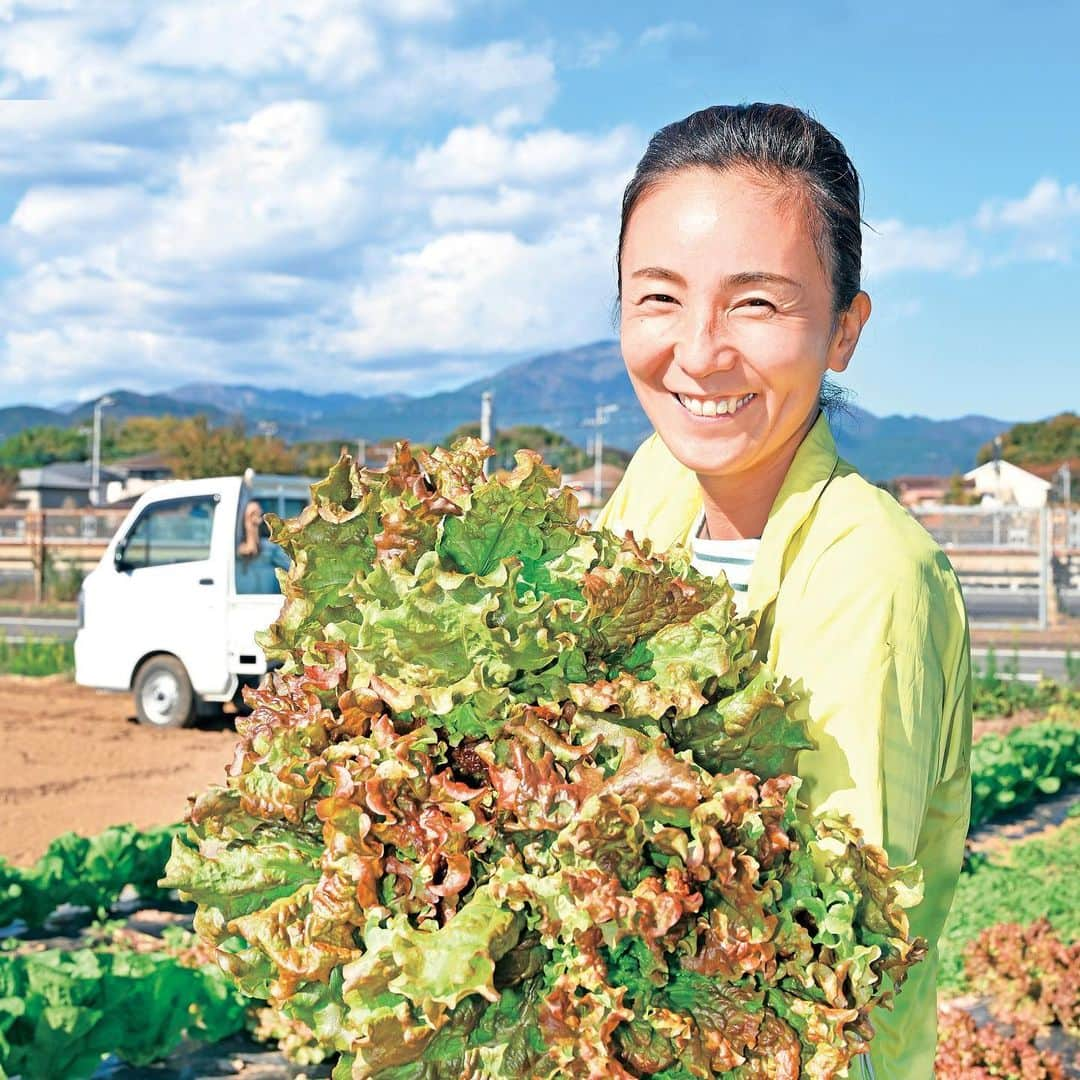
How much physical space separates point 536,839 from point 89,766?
31.2 feet

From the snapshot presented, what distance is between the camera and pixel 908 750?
1504 mm

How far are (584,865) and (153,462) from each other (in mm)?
92471

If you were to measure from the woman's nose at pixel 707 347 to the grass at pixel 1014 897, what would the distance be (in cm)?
423

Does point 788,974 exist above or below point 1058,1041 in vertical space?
above

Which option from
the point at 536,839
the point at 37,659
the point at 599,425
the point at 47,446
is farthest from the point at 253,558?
the point at 47,446

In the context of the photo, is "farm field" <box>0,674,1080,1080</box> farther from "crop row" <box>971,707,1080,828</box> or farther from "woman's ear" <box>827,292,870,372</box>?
"woman's ear" <box>827,292,870,372</box>

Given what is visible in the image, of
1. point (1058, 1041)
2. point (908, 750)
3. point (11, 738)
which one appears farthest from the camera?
point (11, 738)

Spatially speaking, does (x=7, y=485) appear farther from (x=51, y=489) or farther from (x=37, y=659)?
(x=37, y=659)

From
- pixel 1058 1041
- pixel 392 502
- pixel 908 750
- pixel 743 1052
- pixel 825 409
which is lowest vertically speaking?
pixel 1058 1041

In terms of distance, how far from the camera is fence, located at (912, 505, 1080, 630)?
856 inches

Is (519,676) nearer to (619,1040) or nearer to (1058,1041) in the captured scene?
(619,1040)

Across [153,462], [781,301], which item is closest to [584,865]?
[781,301]

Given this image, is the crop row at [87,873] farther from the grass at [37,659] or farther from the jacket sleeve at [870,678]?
the grass at [37,659]

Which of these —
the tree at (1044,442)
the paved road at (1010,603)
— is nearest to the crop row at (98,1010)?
the paved road at (1010,603)
